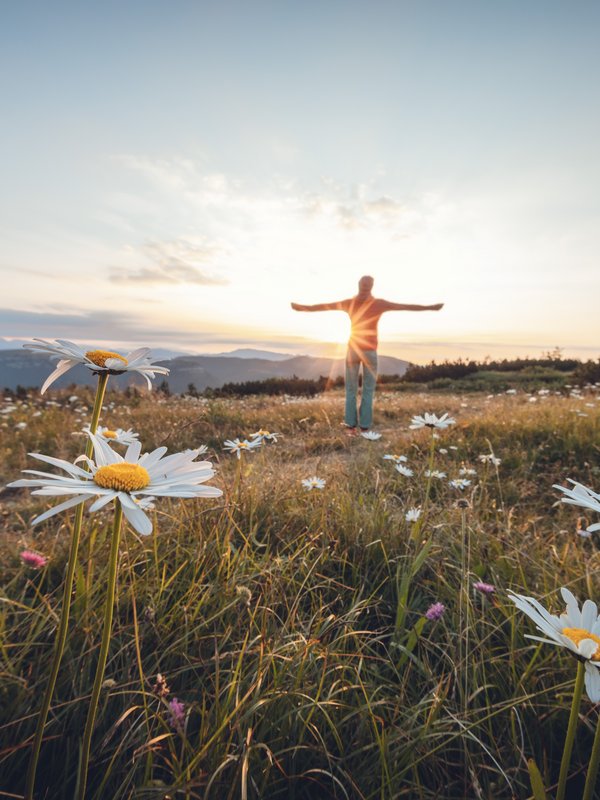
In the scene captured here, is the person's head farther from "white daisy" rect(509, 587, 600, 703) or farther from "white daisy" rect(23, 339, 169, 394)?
"white daisy" rect(509, 587, 600, 703)

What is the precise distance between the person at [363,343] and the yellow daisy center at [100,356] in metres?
6.39

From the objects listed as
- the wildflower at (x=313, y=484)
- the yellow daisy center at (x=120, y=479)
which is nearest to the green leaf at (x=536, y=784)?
the yellow daisy center at (x=120, y=479)

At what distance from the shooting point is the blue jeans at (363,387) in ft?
25.0

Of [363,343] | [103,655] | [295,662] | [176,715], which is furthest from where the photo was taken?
[363,343]

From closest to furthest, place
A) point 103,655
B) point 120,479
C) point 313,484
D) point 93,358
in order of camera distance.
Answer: point 103,655
point 120,479
point 93,358
point 313,484

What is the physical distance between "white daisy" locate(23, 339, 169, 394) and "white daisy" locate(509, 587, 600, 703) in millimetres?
1168

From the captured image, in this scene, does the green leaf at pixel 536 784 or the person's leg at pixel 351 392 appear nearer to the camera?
the green leaf at pixel 536 784

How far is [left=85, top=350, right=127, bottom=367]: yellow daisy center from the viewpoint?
50.3 inches

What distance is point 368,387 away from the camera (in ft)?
25.0

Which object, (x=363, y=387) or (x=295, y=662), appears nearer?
(x=295, y=662)

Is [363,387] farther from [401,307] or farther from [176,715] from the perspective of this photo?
[176,715]

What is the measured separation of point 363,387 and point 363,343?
84 cm

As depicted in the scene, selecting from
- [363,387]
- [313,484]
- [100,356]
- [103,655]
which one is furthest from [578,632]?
[363,387]

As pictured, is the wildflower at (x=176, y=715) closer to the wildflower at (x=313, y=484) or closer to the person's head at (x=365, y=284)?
the wildflower at (x=313, y=484)
